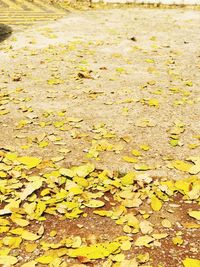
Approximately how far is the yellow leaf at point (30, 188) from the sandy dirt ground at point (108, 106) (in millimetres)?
347

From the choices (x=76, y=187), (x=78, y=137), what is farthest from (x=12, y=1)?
(x=76, y=187)

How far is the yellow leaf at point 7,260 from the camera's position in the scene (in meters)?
2.13

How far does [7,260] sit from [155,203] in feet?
3.66

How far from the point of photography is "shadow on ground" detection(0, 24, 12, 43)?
7.46 metres

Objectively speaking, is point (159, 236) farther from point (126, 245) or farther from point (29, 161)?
point (29, 161)

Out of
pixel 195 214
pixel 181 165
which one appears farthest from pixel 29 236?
pixel 181 165

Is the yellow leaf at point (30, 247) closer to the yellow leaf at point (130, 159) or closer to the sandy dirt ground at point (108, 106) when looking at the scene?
the sandy dirt ground at point (108, 106)

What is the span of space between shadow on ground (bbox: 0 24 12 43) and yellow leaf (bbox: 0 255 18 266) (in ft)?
19.3

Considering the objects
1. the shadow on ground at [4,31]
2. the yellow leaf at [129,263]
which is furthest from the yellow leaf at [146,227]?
the shadow on ground at [4,31]

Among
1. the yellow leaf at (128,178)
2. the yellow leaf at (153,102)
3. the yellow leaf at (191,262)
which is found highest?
the yellow leaf at (153,102)

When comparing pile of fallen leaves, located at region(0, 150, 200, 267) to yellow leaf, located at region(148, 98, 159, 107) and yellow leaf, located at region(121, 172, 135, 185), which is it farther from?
yellow leaf, located at region(148, 98, 159, 107)

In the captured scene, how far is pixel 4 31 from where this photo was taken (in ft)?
26.0

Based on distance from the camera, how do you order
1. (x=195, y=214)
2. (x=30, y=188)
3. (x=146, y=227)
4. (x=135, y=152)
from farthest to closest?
(x=135, y=152)
(x=30, y=188)
(x=195, y=214)
(x=146, y=227)

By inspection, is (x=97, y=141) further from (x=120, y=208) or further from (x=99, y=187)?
(x=120, y=208)
